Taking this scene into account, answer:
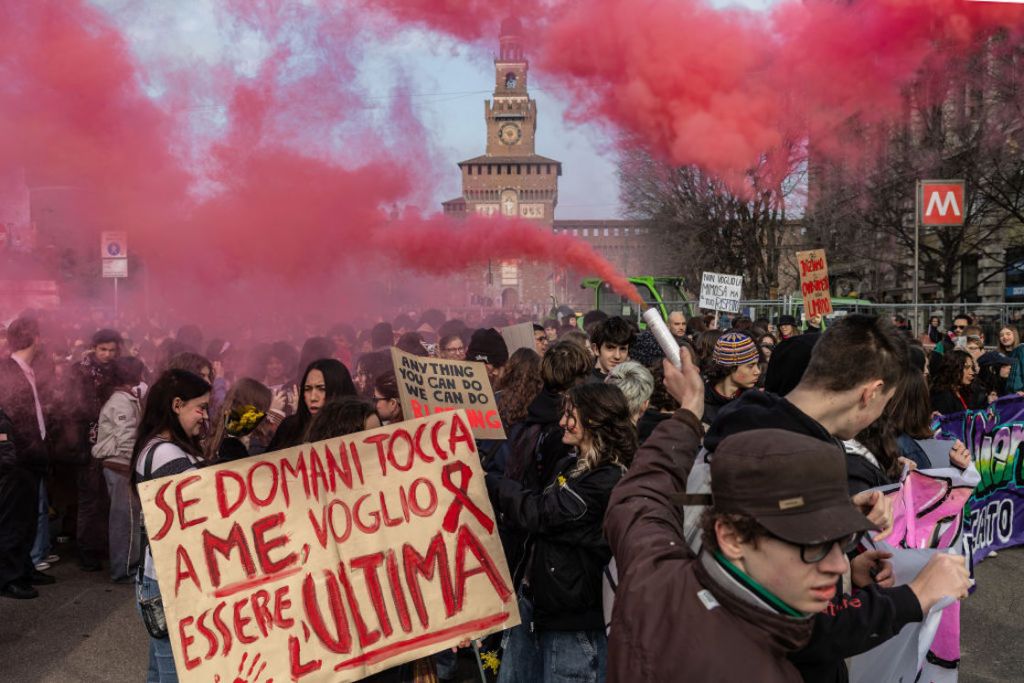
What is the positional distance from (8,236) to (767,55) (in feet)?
31.6

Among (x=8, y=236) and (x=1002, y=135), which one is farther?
(x=1002, y=135)

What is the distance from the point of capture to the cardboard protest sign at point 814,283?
46.5ft

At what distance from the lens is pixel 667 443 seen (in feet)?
7.69

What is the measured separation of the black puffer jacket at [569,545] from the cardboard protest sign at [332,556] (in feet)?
0.48

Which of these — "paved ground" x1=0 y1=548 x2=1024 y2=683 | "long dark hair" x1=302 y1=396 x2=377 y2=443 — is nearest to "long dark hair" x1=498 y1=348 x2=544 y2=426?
"long dark hair" x1=302 y1=396 x2=377 y2=443

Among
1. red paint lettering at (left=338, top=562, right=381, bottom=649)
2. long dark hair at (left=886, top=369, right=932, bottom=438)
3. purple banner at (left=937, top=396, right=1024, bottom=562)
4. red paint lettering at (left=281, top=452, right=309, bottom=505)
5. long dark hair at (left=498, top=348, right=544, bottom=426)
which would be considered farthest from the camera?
purple banner at (left=937, top=396, right=1024, bottom=562)

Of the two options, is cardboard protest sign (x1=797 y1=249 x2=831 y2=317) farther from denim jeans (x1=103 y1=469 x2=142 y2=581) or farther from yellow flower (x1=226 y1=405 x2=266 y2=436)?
yellow flower (x1=226 y1=405 x2=266 y2=436)

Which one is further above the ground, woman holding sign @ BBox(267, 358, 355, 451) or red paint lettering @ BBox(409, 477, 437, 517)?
woman holding sign @ BBox(267, 358, 355, 451)

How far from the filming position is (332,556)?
3.34 meters

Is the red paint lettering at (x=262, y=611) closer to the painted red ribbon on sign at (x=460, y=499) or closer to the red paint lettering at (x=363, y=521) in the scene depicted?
the red paint lettering at (x=363, y=521)

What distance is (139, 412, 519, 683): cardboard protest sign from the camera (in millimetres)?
3158

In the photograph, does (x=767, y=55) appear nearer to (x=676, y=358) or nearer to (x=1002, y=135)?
(x=676, y=358)

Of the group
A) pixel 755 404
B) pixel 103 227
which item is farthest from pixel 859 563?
pixel 103 227

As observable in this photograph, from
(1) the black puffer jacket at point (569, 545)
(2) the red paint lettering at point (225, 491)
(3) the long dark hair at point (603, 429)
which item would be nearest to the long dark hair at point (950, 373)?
(3) the long dark hair at point (603, 429)
